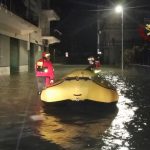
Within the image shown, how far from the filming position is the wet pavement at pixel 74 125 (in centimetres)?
879

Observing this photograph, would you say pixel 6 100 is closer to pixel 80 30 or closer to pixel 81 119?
pixel 81 119

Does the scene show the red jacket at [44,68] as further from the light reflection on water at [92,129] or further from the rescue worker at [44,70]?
the light reflection on water at [92,129]

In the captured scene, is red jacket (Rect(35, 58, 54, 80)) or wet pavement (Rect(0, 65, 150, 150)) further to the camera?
red jacket (Rect(35, 58, 54, 80))

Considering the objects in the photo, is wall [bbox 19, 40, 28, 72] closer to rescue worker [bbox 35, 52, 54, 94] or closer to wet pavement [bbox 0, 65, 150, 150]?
rescue worker [bbox 35, 52, 54, 94]

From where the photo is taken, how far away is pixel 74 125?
36.4 ft

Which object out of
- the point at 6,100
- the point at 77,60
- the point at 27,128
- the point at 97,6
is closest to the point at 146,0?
the point at 97,6

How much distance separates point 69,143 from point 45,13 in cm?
5561

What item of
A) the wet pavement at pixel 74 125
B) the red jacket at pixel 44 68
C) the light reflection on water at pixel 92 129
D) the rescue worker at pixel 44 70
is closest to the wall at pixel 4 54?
the rescue worker at pixel 44 70

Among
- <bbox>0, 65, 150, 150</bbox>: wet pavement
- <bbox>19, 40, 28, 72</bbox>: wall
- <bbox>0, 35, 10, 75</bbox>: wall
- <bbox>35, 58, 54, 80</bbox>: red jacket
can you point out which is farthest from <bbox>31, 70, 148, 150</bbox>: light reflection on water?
<bbox>19, 40, 28, 72</bbox>: wall

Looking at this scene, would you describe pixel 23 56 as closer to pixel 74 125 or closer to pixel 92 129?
pixel 74 125

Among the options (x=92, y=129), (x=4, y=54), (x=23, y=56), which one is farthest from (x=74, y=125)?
(x=23, y=56)

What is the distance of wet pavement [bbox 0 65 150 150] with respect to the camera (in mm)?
8789

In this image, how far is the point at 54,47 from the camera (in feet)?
333

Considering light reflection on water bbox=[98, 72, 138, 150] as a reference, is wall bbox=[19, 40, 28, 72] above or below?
above
